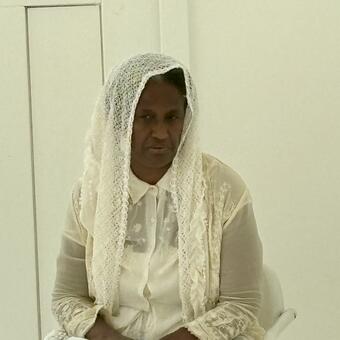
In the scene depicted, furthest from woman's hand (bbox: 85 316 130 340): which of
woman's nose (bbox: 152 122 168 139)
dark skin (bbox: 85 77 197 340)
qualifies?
woman's nose (bbox: 152 122 168 139)

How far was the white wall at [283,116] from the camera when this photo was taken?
2.13 metres

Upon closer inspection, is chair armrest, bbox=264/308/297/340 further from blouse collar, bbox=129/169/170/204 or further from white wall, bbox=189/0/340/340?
white wall, bbox=189/0/340/340

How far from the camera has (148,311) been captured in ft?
4.85

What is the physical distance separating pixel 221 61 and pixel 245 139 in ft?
0.86

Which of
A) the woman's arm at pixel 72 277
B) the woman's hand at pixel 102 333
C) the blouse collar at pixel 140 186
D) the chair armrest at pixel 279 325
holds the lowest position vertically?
the chair armrest at pixel 279 325

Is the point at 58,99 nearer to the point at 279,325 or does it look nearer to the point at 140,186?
the point at 140,186

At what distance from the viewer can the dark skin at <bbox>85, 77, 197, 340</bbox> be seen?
1.40m

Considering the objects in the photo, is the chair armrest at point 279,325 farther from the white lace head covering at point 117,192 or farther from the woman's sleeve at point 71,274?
the woman's sleeve at point 71,274

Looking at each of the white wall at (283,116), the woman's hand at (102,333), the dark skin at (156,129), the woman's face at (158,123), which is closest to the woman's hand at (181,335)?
the dark skin at (156,129)

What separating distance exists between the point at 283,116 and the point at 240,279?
2.77 feet

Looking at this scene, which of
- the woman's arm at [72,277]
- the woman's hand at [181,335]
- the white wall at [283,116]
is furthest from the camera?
the white wall at [283,116]

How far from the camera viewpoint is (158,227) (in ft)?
4.91

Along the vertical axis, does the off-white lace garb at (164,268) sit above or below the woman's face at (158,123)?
below

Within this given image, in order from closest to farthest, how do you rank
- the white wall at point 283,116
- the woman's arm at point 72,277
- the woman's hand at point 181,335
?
the woman's hand at point 181,335
the woman's arm at point 72,277
the white wall at point 283,116
